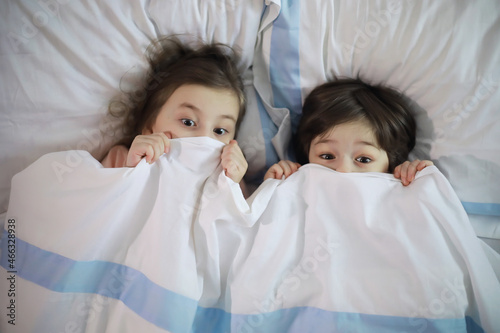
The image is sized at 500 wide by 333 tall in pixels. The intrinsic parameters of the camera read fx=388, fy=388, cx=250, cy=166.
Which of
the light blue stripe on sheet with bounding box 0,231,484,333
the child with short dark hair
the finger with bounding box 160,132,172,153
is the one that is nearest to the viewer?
the light blue stripe on sheet with bounding box 0,231,484,333

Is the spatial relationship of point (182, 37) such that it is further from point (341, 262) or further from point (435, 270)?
point (435, 270)

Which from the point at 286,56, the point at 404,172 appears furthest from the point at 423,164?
the point at 286,56

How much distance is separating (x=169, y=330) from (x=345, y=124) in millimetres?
729

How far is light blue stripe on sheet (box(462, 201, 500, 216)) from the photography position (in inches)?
41.4

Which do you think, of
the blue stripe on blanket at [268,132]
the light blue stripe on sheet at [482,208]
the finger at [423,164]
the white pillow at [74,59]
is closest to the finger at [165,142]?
the white pillow at [74,59]

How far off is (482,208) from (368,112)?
0.41m

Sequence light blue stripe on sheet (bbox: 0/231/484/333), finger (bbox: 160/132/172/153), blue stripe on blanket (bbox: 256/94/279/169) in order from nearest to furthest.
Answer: light blue stripe on sheet (bbox: 0/231/484/333) → finger (bbox: 160/132/172/153) → blue stripe on blanket (bbox: 256/94/279/169)

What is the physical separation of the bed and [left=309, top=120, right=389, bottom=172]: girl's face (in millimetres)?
92

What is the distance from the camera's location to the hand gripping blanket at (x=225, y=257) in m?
0.85

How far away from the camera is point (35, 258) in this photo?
35.2 inches

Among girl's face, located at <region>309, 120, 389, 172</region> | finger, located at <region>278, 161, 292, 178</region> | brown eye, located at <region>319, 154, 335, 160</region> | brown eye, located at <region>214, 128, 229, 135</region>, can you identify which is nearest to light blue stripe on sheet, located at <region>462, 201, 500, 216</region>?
Result: girl's face, located at <region>309, 120, 389, 172</region>

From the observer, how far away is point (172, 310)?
83 centimetres

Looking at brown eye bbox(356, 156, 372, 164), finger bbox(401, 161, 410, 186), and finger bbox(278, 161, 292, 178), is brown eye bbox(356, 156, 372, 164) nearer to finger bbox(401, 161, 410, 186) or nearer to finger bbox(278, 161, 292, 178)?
finger bbox(401, 161, 410, 186)

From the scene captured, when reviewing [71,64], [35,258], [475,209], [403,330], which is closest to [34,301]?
[35,258]
